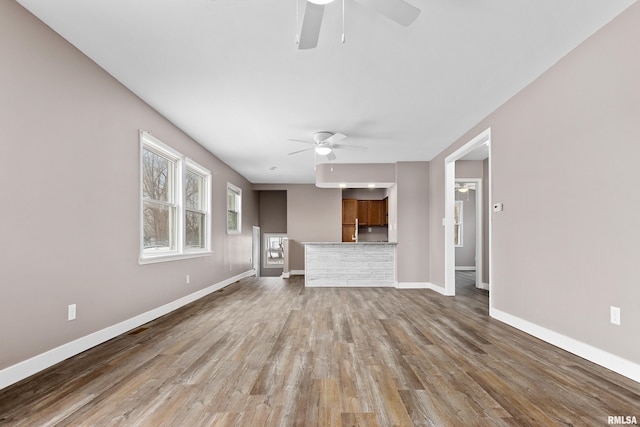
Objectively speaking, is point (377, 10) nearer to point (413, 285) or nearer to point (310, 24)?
point (310, 24)

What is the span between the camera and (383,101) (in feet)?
12.6

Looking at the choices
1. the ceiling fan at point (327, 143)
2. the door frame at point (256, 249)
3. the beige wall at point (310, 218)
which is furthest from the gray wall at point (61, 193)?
the door frame at point (256, 249)

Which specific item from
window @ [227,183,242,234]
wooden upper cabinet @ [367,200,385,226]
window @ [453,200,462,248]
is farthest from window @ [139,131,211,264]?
window @ [453,200,462,248]

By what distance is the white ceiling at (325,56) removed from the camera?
230 centimetres

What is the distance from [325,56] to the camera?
113 inches

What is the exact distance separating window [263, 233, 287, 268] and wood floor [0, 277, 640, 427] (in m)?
6.93

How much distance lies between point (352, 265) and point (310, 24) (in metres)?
5.45

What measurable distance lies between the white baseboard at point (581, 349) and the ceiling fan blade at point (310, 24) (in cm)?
303

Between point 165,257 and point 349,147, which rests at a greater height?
point 349,147

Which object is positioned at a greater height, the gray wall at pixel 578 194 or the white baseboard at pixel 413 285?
the gray wall at pixel 578 194

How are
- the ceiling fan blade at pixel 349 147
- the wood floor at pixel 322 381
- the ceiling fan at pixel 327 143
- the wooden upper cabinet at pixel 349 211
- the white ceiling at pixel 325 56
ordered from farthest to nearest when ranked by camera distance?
the wooden upper cabinet at pixel 349 211
the ceiling fan blade at pixel 349 147
the ceiling fan at pixel 327 143
the white ceiling at pixel 325 56
the wood floor at pixel 322 381

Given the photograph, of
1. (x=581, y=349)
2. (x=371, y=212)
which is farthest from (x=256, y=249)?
(x=581, y=349)

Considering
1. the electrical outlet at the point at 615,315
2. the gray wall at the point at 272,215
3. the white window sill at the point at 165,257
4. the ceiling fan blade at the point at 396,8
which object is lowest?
the electrical outlet at the point at 615,315

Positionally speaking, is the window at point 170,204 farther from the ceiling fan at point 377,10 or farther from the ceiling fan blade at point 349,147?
the ceiling fan at point 377,10
